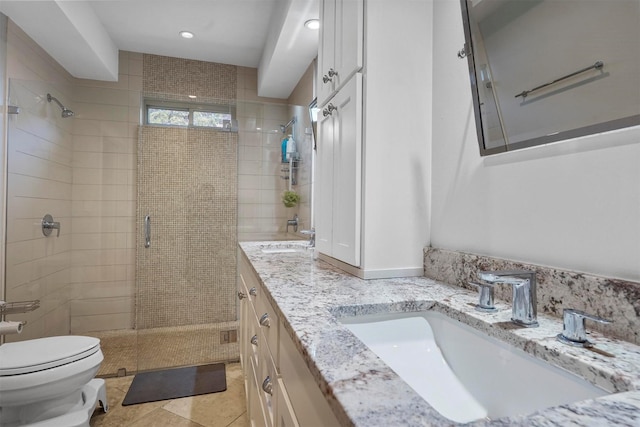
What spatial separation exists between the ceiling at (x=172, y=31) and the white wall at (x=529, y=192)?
1.24 m

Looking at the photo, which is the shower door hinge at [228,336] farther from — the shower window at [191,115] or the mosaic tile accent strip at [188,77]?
the mosaic tile accent strip at [188,77]

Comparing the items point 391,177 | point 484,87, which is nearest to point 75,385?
point 391,177

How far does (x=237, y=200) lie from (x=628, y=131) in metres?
2.75

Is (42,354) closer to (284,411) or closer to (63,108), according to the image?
(284,411)

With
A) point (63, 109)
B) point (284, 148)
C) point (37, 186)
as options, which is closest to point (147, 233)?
point (37, 186)

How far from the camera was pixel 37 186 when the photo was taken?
94.7 inches

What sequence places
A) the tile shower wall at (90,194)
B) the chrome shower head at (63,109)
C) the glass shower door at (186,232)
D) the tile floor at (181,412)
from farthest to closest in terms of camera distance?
the glass shower door at (186,232) < the chrome shower head at (63,109) < the tile shower wall at (90,194) < the tile floor at (181,412)

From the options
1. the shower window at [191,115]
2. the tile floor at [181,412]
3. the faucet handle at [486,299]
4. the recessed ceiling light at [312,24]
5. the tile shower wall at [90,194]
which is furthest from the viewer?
the shower window at [191,115]

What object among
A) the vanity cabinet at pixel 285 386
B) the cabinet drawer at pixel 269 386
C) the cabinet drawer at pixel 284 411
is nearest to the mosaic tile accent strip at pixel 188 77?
the vanity cabinet at pixel 285 386

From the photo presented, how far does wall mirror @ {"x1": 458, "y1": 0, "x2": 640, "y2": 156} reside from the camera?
0.60 m

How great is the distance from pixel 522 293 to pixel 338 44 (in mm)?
1097

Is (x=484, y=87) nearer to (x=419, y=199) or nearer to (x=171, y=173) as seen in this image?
(x=419, y=199)

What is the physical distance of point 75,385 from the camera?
1.50m

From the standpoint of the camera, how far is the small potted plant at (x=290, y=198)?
294 cm
